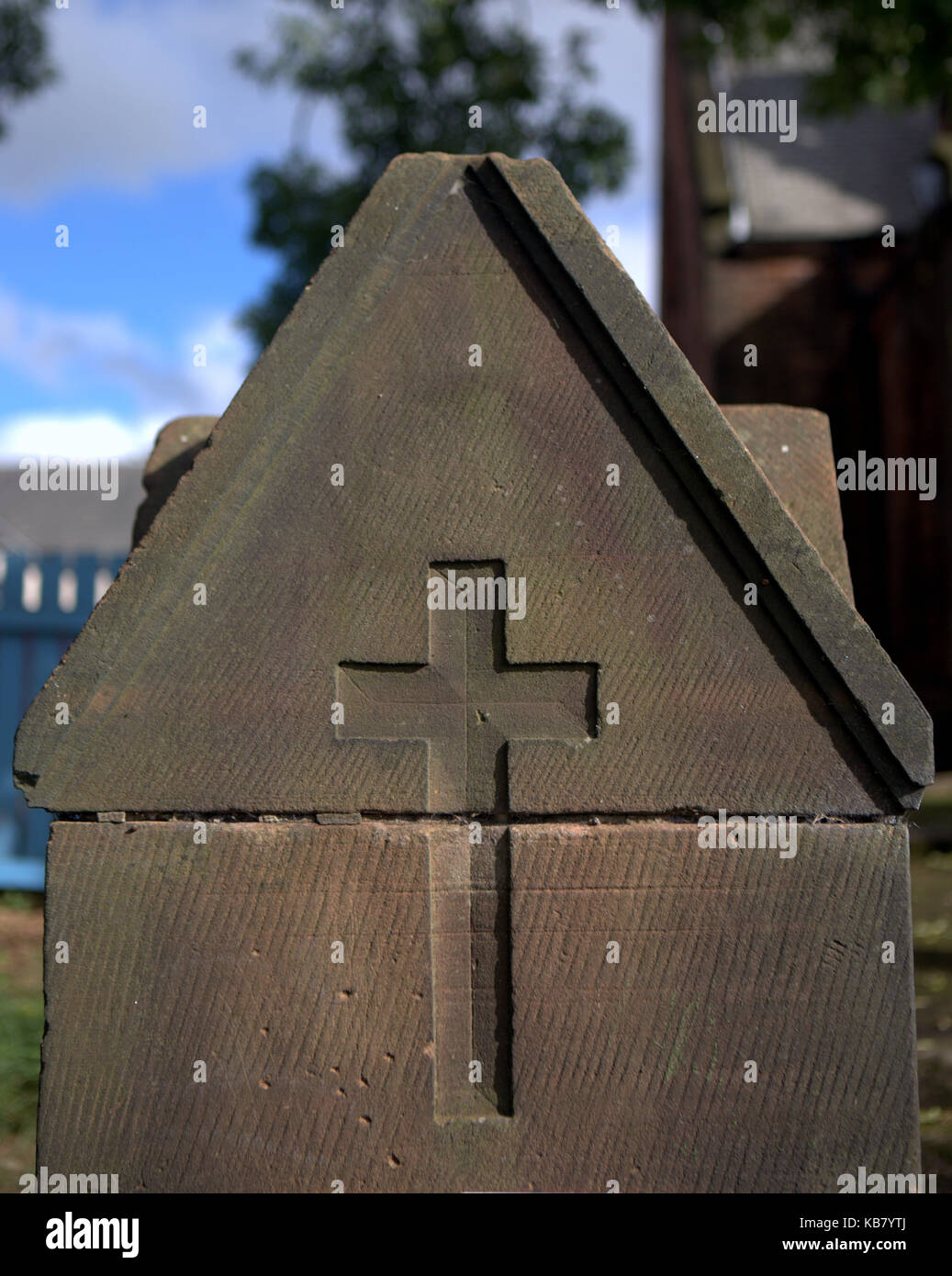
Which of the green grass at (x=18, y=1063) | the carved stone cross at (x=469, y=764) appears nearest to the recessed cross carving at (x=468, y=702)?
the carved stone cross at (x=469, y=764)

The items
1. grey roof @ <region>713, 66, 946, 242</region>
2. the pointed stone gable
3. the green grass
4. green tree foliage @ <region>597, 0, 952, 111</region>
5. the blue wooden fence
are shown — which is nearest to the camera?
the pointed stone gable

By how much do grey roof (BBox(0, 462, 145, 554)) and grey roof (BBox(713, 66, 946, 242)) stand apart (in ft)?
91.9

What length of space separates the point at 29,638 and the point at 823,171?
11.6m

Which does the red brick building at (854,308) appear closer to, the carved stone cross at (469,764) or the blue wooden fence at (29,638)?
the carved stone cross at (469,764)

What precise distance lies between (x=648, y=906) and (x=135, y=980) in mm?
1077

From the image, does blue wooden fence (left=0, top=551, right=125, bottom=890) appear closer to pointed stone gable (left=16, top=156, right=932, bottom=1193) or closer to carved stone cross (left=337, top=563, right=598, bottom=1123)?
pointed stone gable (left=16, top=156, right=932, bottom=1193)

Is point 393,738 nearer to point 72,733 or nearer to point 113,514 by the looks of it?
point 72,733

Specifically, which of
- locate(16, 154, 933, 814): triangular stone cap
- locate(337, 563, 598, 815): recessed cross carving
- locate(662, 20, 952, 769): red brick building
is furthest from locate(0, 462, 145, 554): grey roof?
locate(337, 563, 598, 815): recessed cross carving

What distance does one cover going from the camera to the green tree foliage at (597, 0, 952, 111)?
510 centimetres

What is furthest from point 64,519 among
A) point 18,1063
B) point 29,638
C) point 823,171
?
point 18,1063

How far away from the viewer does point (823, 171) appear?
1305 cm

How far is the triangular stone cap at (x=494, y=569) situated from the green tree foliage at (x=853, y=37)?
4.17 m

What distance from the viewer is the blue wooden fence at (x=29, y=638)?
6.62 meters

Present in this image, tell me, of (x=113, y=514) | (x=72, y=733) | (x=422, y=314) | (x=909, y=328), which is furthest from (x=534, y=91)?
(x=113, y=514)
